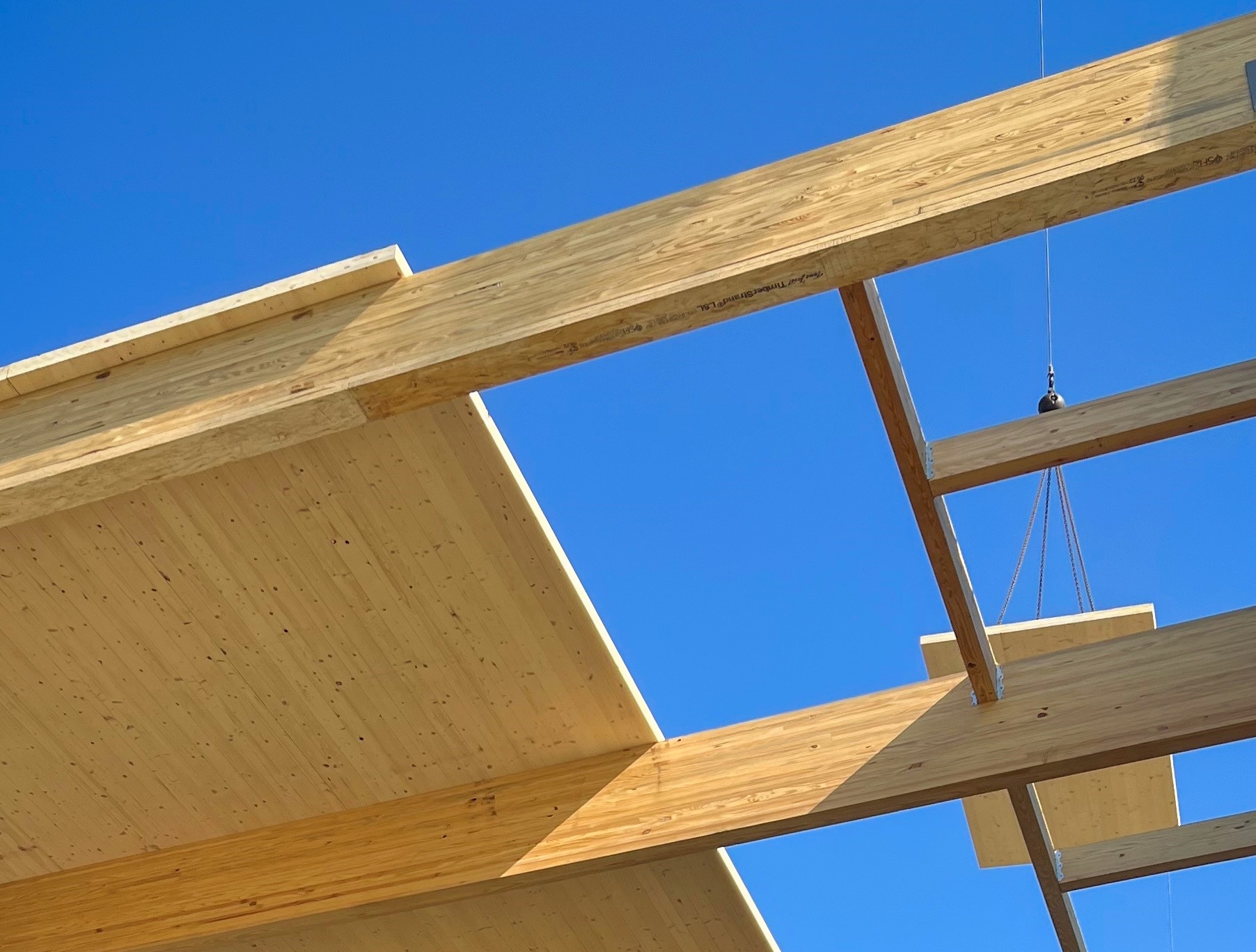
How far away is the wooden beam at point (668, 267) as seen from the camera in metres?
3.45

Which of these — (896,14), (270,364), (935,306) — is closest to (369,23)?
(896,14)

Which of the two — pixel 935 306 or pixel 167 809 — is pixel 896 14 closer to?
pixel 935 306

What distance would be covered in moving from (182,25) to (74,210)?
7.35 feet

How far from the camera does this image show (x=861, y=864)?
19.6m

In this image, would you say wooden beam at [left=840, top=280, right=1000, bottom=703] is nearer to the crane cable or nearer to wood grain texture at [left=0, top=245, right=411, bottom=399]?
the crane cable

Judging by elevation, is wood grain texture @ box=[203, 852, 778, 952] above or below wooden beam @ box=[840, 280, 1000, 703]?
below

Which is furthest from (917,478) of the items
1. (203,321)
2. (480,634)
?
(203,321)

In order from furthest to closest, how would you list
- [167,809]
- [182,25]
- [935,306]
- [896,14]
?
[935,306], [896,14], [182,25], [167,809]

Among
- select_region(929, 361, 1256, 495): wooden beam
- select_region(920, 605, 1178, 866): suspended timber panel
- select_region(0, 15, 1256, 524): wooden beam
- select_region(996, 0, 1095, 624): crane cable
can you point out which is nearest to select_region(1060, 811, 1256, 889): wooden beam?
select_region(920, 605, 1178, 866): suspended timber panel

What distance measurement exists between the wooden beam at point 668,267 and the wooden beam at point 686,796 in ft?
7.62

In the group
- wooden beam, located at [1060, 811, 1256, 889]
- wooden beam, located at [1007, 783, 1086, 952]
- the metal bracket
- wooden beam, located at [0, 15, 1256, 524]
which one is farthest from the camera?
wooden beam, located at [1060, 811, 1256, 889]

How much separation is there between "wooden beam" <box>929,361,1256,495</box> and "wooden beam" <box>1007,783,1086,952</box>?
140 centimetres

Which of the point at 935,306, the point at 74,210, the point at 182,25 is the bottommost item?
the point at 74,210

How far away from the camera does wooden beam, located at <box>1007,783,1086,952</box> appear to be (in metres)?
5.56
